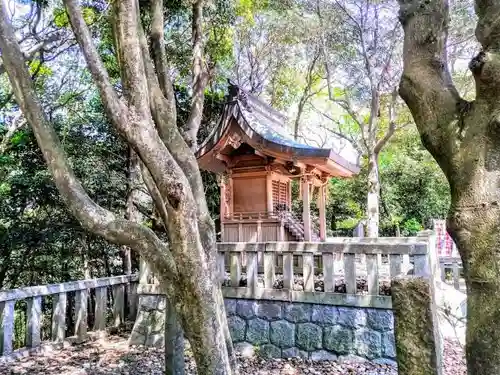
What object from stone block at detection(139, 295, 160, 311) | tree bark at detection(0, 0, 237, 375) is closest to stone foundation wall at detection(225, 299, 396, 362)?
stone block at detection(139, 295, 160, 311)

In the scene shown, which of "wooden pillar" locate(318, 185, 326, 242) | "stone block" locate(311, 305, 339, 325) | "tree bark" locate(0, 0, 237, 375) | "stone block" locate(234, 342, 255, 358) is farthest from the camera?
"wooden pillar" locate(318, 185, 326, 242)

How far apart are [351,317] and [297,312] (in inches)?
32.6

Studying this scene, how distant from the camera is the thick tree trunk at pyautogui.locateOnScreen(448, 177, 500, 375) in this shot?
1.56m

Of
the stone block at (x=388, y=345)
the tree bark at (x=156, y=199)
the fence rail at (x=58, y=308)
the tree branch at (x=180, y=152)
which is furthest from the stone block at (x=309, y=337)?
the fence rail at (x=58, y=308)

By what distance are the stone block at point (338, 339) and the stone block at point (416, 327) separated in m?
4.28

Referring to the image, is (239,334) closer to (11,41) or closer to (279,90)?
(11,41)

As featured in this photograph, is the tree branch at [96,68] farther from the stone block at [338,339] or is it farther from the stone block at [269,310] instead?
the stone block at [338,339]

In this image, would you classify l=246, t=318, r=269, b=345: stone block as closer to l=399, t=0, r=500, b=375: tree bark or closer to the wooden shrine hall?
the wooden shrine hall

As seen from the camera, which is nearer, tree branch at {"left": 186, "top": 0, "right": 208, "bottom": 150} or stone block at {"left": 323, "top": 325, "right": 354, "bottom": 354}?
tree branch at {"left": 186, "top": 0, "right": 208, "bottom": 150}

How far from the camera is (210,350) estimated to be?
110 inches

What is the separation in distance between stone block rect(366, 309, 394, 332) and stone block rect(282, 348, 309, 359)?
1087 millimetres

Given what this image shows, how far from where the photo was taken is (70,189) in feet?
10.0

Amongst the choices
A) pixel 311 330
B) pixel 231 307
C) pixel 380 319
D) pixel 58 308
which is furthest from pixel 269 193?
pixel 58 308

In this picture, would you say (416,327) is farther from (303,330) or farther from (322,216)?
(322,216)
